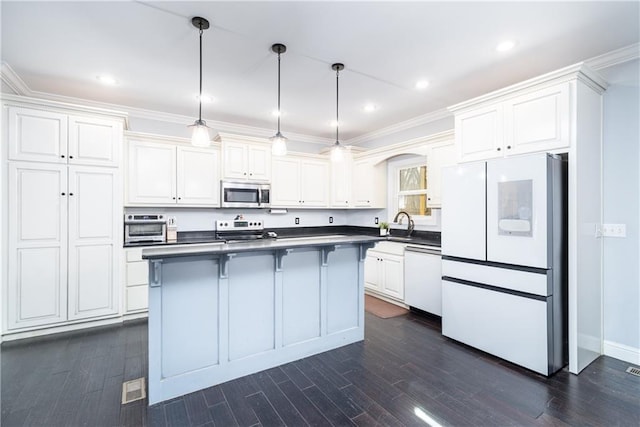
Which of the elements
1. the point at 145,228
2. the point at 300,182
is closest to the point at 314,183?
the point at 300,182

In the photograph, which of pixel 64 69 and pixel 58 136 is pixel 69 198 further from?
pixel 64 69

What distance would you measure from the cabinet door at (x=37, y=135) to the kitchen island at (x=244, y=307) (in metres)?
2.09

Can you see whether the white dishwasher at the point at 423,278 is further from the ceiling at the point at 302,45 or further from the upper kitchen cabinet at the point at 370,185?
the ceiling at the point at 302,45

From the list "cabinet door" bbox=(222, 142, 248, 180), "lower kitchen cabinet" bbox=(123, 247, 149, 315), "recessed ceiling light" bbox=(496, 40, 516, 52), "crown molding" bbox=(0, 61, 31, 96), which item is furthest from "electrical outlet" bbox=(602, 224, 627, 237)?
"crown molding" bbox=(0, 61, 31, 96)

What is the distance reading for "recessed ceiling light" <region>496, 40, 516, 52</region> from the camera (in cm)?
248

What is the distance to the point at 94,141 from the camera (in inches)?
134

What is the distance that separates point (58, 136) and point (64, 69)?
2.34 feet

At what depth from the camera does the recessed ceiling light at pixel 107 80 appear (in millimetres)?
3121

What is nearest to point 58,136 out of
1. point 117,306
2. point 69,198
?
point 69,198

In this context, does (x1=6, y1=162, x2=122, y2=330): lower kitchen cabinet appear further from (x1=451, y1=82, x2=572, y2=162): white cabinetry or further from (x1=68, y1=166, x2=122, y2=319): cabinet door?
(x1=451, y1=82, x2=572, y2=162): white cabinetry

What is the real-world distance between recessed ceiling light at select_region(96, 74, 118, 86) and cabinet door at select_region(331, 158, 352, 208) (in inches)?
131

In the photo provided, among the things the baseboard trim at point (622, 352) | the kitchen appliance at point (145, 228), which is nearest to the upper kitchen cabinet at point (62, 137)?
the kitchen appliance at point (145, 228)

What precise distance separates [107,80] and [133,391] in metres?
3.06

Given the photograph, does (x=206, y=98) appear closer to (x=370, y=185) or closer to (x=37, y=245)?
(x=37, y=245)
